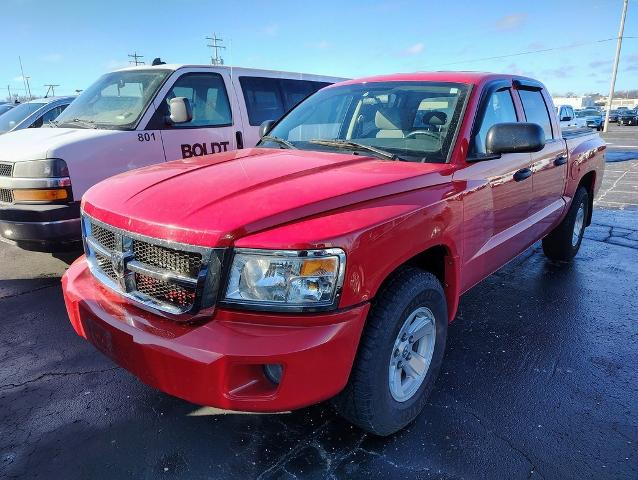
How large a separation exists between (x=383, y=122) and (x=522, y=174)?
1088 millimetres

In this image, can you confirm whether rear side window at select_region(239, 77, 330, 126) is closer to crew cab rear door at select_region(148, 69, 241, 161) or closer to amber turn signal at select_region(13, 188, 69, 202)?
crew cab rear door at select_region(148, 69, 241, 161)

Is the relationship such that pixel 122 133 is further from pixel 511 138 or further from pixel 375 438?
pixel 375 438

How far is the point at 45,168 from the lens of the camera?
4004 millimetres

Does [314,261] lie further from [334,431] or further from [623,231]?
[623,231]

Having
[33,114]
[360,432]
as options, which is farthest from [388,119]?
[33,114]

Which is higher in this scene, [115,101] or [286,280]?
[115,101]

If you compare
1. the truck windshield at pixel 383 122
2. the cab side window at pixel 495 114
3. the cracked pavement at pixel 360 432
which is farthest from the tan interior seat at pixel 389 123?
the cracked pavement at pixel 360 432

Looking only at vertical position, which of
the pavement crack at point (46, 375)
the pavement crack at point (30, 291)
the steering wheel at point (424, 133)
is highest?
the steering wheel at point (424, 133)

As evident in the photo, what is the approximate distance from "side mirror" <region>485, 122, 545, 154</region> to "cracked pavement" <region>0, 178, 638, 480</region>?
4.62 feet

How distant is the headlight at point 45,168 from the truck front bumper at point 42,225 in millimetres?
265

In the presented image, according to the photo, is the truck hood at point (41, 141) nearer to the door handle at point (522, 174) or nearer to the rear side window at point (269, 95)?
the rear side window at point (269, 95)

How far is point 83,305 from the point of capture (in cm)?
234

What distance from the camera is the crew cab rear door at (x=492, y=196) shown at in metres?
2.77

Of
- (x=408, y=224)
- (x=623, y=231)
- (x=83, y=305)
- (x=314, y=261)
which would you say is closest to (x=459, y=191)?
(x=408, y=224)
